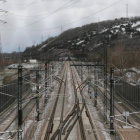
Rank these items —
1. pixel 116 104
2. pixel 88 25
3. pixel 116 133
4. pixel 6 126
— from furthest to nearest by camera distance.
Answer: pixel 88 25, pixel 116 104, pixel 6 126, pixel 116 133

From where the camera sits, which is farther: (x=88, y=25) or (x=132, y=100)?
(x=88, y=25)

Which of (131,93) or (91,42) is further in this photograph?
(91,42)

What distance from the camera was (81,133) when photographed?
8.89m

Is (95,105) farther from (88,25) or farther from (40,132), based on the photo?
(88,25)

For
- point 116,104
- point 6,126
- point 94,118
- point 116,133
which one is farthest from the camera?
point 116,104

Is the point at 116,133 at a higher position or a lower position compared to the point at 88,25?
lower

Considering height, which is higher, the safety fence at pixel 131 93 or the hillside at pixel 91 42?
the hillside at pixel 91 42

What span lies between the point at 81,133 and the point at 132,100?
252 inches

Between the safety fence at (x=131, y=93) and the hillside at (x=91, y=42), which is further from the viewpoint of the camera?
the hillside at (x=91, y=42)

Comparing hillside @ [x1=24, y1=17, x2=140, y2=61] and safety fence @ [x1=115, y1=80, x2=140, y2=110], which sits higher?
hillside @ [x1=24, y1=17, x2=140, y2=61]

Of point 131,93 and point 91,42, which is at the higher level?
point 91,42

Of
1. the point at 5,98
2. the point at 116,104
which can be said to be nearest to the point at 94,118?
the point at 116,104

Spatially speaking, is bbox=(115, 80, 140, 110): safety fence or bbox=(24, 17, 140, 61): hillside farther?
bbox=(24, 17, 140, 61): hillside

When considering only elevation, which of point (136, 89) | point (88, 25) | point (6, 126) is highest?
point (88, 25)
